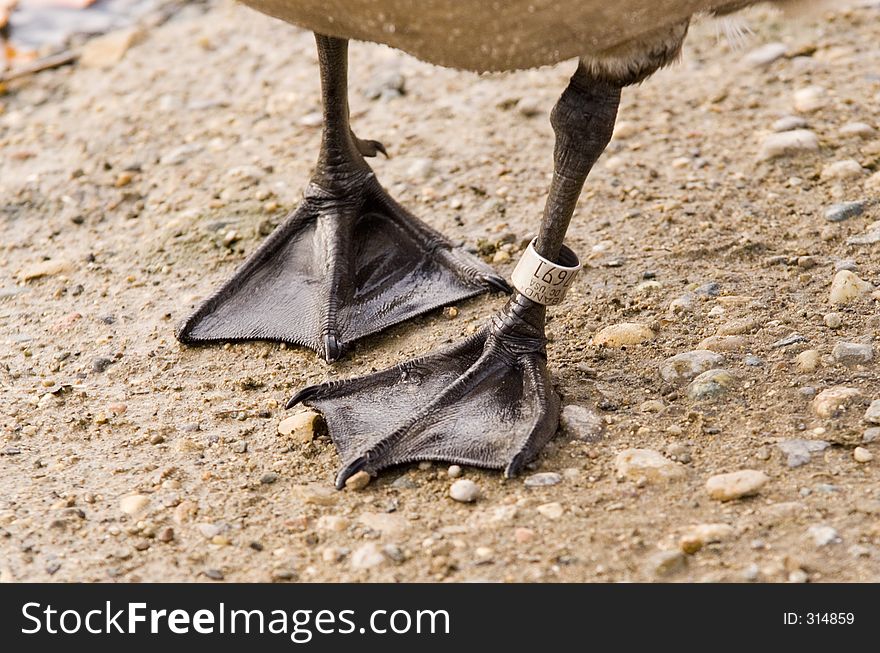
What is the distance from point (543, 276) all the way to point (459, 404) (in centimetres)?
45

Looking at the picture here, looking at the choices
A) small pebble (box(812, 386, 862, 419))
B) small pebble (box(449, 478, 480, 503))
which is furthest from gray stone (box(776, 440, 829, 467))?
small pebble (box(449, 478, 480, 503))

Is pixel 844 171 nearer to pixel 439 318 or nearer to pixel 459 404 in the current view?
pixel 439 318

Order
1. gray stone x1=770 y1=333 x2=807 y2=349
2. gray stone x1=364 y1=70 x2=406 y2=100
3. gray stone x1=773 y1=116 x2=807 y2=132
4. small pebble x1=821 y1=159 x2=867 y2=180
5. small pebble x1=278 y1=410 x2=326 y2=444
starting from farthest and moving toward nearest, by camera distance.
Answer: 1. gray stone x1=364 y1=70 x2=406 y2=100
2. gray stone x1=773 y1=116 x2=807 y2=132
3. small pebble x1=821 y1=159 x2=867 y2=180
4. gray stone x1=770 y1=333 x2=807 y2=349
5. small pebble x1=278 y1=410 x2=326 y2=444

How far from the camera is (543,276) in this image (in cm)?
327

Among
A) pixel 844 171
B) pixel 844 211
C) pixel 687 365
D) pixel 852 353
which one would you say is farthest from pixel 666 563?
pixel 844 171

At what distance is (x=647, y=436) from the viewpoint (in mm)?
3168

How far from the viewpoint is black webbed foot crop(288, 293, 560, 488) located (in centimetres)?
316

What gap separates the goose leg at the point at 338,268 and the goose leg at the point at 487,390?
15.7 inches

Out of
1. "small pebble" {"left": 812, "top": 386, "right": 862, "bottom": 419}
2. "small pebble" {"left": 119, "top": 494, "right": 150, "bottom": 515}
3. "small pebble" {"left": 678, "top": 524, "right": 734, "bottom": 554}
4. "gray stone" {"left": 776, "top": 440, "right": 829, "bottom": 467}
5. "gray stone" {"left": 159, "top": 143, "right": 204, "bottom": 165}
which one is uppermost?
"small pebble" {"left": 678, "top": 524, "right": 734, "bottom": 554}

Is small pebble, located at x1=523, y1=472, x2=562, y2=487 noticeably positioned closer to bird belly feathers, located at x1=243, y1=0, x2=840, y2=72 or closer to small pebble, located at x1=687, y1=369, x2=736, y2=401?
small pebble, located at x1=687, y1=369, x2=736, y2=401

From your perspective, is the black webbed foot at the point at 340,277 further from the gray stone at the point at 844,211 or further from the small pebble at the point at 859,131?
the small pebble at the point at 859,131

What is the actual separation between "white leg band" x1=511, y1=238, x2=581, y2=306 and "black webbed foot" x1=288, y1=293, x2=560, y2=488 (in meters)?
0.05

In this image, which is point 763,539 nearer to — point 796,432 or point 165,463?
point 796,432

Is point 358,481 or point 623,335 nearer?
point 358,481
